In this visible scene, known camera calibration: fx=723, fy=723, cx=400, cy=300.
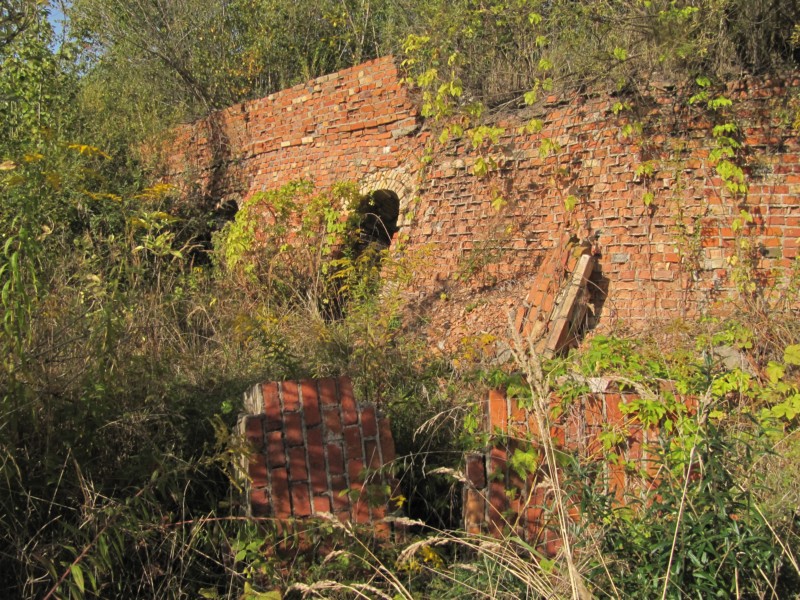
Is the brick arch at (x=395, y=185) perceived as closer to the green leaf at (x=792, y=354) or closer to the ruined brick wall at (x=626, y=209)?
the ruined brick wall at (x=626, y=209)

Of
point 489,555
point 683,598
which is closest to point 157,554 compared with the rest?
point 489,555

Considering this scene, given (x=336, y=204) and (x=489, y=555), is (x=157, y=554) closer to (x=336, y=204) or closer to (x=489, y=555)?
(x=489, y=555)

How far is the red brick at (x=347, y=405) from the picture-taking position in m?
3.62

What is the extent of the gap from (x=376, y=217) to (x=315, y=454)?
5.89m

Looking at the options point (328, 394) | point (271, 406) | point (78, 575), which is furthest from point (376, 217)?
point (78, 575)

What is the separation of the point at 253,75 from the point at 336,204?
16.8 ft

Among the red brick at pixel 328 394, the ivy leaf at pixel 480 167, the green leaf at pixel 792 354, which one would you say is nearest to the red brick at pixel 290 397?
the red brick at pixel 328 394

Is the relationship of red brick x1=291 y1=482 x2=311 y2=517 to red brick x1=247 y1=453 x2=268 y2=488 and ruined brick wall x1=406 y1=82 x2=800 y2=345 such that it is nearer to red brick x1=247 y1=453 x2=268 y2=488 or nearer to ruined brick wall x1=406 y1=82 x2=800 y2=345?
red brick x1=247 y1=453 x2=268 y2=488

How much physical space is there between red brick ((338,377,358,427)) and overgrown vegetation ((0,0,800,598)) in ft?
1.45

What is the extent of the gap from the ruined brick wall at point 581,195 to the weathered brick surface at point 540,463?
2819 mm

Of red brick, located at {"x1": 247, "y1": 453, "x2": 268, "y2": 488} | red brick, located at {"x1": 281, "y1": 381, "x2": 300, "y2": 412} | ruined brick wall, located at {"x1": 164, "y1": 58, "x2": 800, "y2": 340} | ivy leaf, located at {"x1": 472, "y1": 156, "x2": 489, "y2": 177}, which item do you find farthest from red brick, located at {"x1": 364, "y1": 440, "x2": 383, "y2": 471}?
ivy leaf, located at {"x1": 472, "y1": 156, "x2": 489, "y2": 177}

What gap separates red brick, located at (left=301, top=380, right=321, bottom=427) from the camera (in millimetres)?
3561

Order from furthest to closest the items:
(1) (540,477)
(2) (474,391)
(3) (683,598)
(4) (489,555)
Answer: (2) (474,391), (1) (540,477), (4) (489,555), (3) (683,598)

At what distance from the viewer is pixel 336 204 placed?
8539 mm
